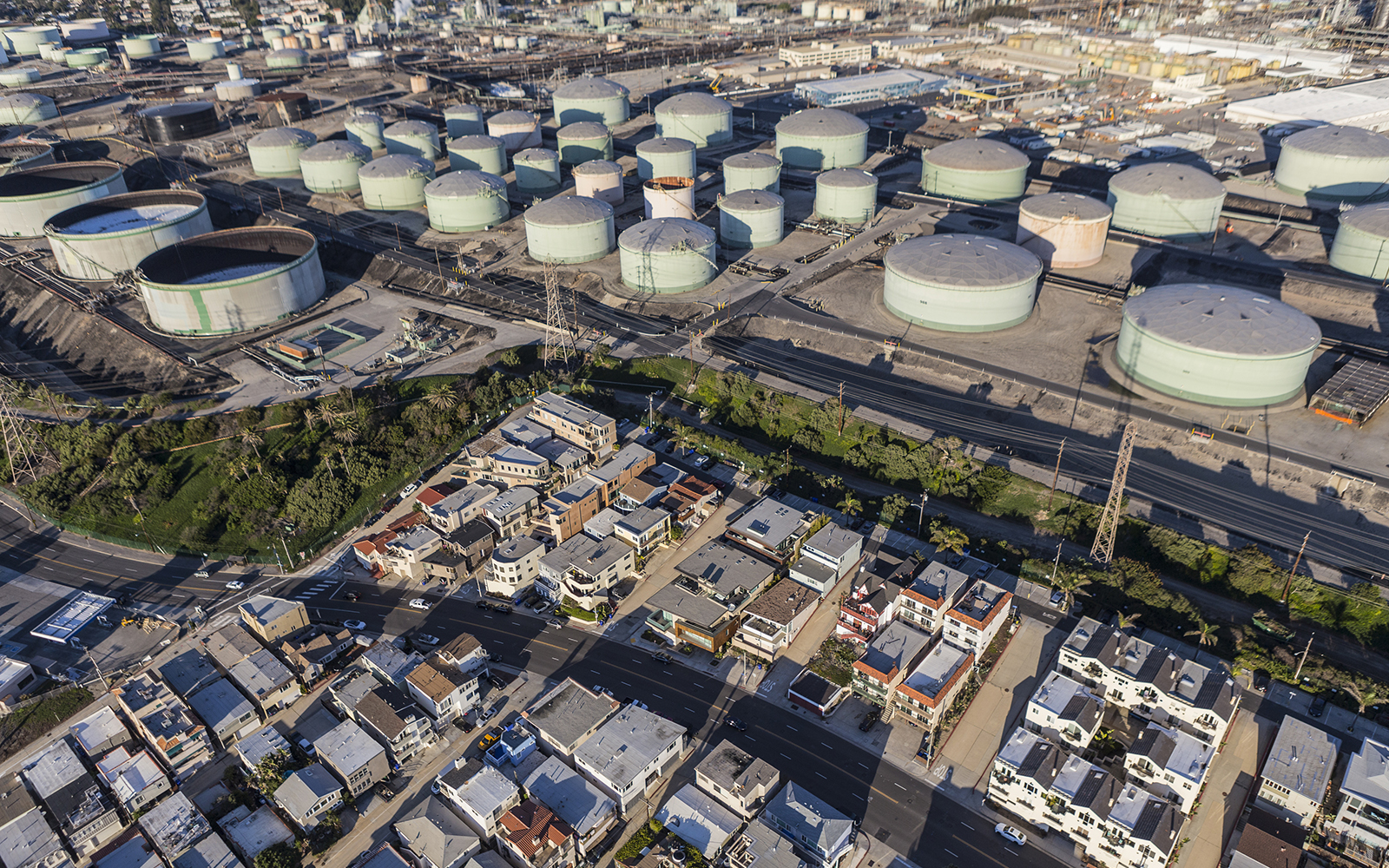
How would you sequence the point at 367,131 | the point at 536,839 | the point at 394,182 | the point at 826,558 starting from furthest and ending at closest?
the point at 367,131
the point at 394,182
the point at 826,558
the point at 536,839

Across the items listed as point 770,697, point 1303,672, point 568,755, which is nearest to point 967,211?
point 1303,672

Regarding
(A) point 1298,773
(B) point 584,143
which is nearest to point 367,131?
(B) point 584,143

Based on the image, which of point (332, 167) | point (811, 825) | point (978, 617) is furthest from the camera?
point (332, 167)

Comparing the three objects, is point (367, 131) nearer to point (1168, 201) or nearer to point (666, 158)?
point (666, 158)

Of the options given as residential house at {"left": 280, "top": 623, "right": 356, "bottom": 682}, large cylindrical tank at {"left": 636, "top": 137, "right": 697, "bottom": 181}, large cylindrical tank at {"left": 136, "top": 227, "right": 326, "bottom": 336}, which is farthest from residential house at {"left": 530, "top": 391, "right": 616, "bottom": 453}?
large cylindrical tank at {"left": 636, "top": 137, "right": 697, "bottom": 181}

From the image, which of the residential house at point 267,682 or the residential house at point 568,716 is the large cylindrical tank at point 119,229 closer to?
the residential house at point 267,682

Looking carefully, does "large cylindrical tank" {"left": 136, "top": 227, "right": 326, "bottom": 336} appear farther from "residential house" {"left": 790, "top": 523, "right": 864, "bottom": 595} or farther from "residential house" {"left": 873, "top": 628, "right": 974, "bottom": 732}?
"residential house" {"left": 873, "top": 628, "right": 974, "bottom": 732}

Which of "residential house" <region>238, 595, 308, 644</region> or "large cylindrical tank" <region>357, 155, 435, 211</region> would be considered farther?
"large cylindrical tank" <region>357, 155, 435, 211</region>
